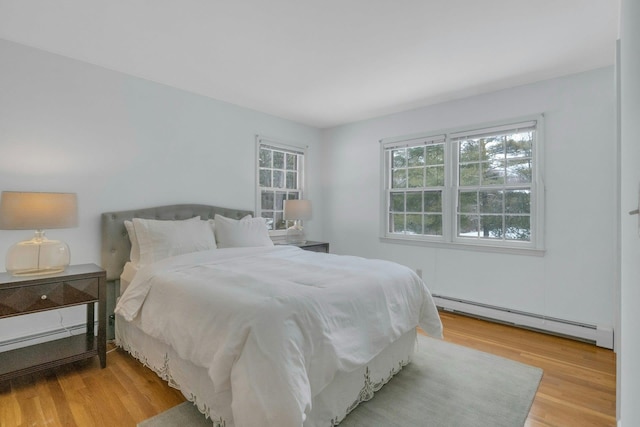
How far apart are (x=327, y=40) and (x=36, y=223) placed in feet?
8.15

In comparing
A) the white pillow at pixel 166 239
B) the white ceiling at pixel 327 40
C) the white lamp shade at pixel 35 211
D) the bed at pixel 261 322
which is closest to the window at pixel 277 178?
the white ceiling at pixel 327 40

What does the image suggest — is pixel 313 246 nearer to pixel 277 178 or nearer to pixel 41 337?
pixel 277 178

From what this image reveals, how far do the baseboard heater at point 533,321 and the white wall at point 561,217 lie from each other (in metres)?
0.06

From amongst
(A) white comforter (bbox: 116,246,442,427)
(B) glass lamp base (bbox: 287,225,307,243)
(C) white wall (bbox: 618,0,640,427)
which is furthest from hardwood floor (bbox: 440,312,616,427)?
(B) glass lamp base (bbox: 287,225,307,243)

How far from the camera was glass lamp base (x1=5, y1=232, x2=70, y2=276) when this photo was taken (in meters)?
2.30

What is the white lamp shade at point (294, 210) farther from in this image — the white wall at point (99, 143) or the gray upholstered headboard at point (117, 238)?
the gray upholstered headboard at point (117, 238)

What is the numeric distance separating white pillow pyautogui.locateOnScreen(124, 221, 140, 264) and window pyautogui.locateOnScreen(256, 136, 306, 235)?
1.59 metres

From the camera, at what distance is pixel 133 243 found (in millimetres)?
2904

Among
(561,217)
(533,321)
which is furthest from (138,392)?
(561,217)

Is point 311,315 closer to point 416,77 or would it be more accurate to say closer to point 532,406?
point 532,406

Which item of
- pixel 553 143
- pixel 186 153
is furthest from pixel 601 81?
pixel 186 153

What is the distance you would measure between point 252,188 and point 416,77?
2317mm

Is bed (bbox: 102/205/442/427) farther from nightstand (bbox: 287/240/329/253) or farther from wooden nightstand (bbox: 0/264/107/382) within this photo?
nightstand (bbox: 287/240/329/253)

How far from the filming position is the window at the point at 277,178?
4.36m
